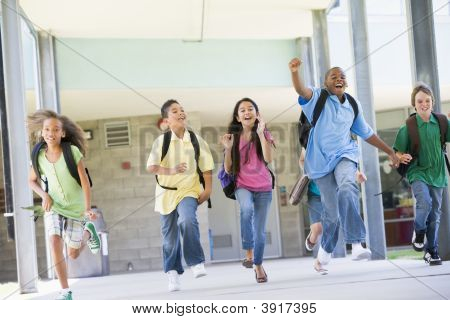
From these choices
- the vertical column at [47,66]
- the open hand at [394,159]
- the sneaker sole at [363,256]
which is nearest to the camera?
the sneaker sole at [363,256]

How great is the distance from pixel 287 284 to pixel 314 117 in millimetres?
581

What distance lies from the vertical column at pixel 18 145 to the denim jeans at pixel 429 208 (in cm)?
139

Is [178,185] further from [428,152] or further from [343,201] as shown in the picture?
[428,152]

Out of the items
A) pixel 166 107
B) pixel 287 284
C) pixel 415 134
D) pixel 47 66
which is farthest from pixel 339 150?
pixel 47 66

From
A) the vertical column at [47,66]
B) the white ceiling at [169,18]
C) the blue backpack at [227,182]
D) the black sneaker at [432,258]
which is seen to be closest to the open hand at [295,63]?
the white ceiling at [169,18]

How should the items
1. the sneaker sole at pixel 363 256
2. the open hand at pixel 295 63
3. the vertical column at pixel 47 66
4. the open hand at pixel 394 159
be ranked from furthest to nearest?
the vertical column at pixel 47 66
the open hand at pixel 394 159
the sneaker sole at pixel 363 256
the open hand at pixel 295 63

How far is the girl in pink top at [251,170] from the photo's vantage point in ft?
9.64

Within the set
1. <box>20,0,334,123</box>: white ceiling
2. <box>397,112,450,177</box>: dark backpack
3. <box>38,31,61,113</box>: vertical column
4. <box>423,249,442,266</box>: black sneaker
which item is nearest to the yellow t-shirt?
<box>20,0,334,123</box>: white ceiling

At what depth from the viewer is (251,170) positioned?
3029mm

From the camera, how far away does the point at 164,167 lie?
2891mm

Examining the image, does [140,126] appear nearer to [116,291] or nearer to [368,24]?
[116,291]

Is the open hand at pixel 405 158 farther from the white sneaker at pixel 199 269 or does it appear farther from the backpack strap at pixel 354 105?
the white sneaker at pixel 199 269

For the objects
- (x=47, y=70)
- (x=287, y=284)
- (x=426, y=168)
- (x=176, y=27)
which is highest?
(x=176, y=27)
